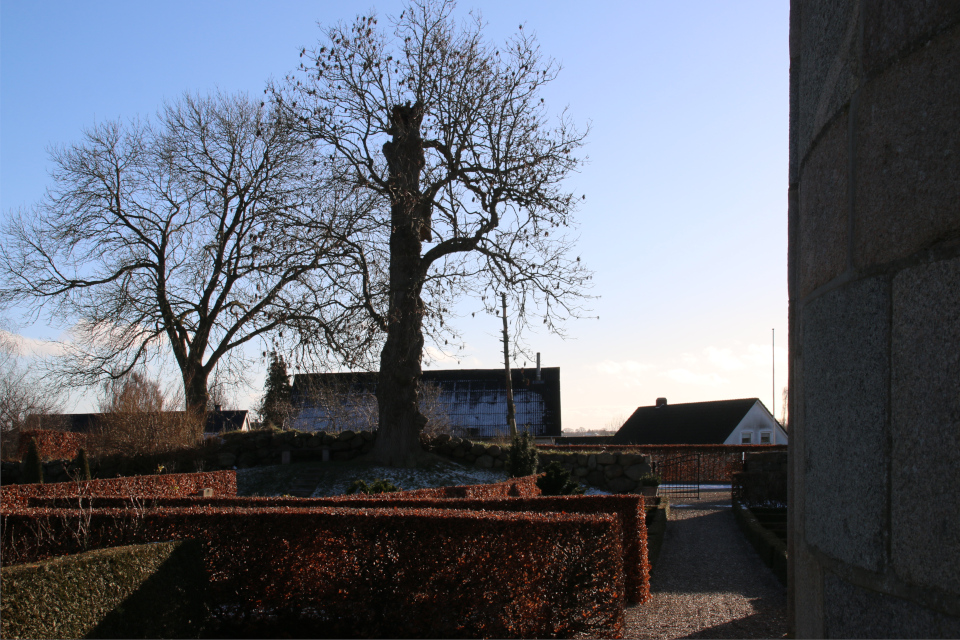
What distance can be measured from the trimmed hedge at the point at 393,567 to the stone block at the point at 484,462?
15940mm

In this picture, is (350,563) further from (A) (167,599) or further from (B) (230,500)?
(B) (230,500)

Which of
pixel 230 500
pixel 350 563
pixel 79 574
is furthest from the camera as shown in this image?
pixel 230 500

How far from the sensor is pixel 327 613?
7.07m

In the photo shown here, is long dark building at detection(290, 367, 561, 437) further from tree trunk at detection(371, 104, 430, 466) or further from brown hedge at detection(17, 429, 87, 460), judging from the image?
tree trunk at detection(371, 104, 430, 466)

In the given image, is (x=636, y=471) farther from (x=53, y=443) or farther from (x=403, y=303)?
(x=53, y=443)

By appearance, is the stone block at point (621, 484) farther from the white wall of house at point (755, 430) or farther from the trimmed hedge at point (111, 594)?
the trimmed hedge at point (111, 594)

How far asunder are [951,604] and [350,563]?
6.10 metres

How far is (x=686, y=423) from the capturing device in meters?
41.5

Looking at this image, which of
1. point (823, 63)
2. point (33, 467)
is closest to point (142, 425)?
point (33, 467)

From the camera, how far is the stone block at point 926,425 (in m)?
1.60

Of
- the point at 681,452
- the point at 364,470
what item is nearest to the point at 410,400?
the point at 364,470

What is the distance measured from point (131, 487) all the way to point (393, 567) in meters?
10.3

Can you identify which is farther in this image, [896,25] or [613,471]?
[613,471]

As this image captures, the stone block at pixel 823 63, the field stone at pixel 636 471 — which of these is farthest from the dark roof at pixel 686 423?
the stone block at pixel 823 63
